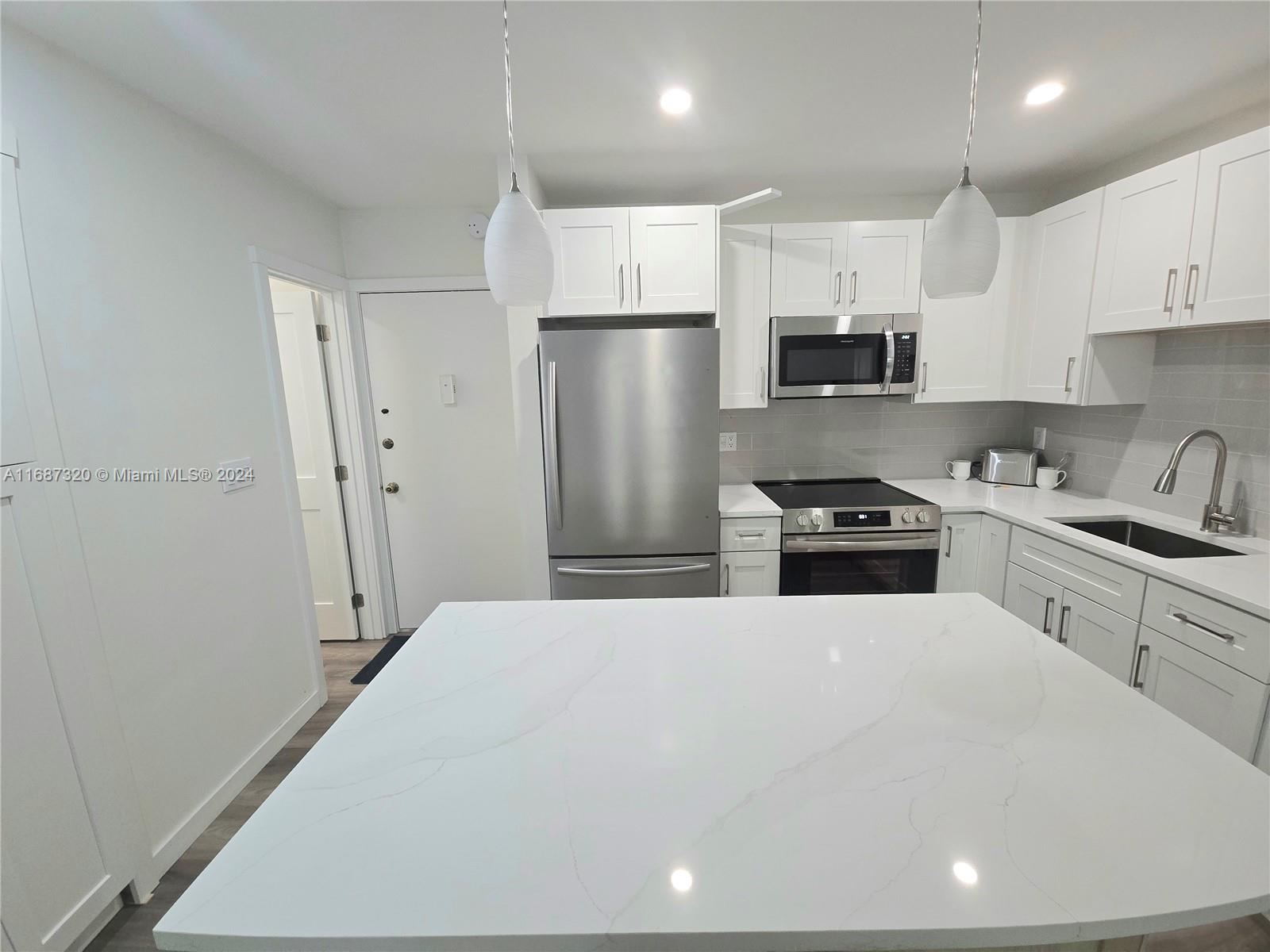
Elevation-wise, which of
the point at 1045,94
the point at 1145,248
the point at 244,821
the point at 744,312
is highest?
the point at 1045,94

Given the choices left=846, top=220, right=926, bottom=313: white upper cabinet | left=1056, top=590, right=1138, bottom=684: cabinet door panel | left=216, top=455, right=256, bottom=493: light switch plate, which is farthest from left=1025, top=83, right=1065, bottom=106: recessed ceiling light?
left=216, top=455, right=256, bottom=493: light switch plate

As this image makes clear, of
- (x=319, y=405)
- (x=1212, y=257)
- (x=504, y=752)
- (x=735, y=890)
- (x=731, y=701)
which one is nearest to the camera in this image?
(x=735, y=890)

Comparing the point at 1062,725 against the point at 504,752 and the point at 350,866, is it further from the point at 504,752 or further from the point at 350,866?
the point at 350,866

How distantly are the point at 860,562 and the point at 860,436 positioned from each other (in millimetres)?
830

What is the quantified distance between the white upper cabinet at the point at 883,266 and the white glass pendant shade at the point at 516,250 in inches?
81.1

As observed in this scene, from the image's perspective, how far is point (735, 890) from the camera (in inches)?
23.6

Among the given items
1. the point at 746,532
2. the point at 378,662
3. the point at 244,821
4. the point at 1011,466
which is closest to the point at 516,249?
the point at 746,532

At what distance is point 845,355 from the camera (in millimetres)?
2582

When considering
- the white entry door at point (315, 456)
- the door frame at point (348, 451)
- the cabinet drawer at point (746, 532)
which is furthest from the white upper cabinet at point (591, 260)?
the white entry door at point (315, 456)

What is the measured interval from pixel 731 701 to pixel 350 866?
2.01 feet

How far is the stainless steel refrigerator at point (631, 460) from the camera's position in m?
2.20

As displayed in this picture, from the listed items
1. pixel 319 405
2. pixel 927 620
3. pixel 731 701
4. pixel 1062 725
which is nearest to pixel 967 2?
pixel 927 620

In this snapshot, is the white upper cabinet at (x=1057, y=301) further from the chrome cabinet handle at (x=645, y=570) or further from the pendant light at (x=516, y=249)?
the pendant light at (x=516, y=249)

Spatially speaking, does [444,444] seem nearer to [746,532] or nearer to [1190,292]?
[746,532]
